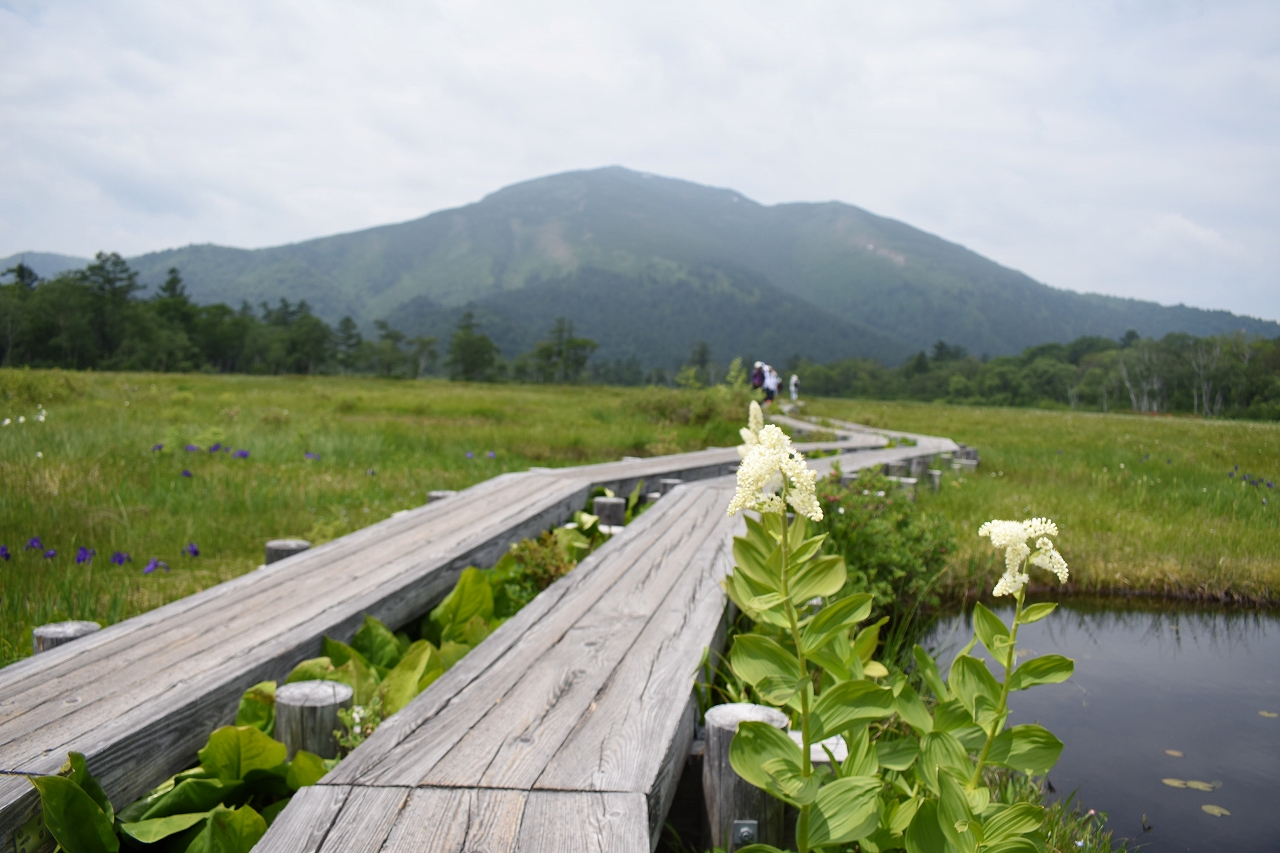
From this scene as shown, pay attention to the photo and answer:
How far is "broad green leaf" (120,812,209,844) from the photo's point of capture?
5.48ft

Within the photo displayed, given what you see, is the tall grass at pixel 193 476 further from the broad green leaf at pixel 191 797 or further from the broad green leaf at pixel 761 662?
the broad green leaf at pixel 761 662

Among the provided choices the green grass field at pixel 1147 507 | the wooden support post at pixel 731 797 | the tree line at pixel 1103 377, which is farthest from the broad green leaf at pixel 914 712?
the tree line at pixel 1103 377

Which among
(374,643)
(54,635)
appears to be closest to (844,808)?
(374,643)

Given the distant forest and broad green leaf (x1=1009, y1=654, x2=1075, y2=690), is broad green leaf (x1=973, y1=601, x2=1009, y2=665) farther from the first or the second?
the distant forest

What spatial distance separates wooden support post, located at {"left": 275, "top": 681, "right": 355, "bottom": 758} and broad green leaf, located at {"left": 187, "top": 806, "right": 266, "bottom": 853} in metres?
0.38

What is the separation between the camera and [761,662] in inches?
57.5

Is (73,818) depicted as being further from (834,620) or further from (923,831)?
(923,831)

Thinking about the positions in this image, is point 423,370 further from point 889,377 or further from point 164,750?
point 164,750

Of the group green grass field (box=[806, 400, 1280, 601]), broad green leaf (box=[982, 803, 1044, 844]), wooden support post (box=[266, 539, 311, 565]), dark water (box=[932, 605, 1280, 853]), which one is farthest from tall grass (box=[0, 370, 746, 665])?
green grass field (box=[806, 400, 1280, 601])

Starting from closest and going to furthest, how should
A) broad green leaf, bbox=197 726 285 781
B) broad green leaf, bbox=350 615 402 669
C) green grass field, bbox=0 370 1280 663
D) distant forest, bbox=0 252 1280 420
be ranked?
broad green leaf, bbox=197 726 285 781 → broad green leaf, bbox=350 615 402 669 → green grass field, bbox=0 370 1280 663 → distant forest, bbox=0 252 1280 420

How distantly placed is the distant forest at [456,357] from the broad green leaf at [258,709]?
1202 cm

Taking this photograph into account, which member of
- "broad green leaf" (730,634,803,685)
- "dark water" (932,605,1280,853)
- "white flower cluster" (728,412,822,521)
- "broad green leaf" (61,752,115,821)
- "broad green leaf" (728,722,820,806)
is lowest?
"dark water" (932,605,1280,853)

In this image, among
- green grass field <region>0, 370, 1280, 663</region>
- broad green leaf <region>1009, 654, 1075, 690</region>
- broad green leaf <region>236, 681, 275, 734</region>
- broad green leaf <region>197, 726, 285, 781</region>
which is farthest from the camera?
green grass field <region>0, 370, 1280, 663</region>

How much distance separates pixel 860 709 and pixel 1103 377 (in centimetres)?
7065
